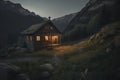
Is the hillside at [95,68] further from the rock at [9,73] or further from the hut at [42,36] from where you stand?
the hut at [42,36]

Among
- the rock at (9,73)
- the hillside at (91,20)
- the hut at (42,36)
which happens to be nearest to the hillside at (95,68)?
the rock at (9,73)

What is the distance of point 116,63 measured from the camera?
17703 millimetres

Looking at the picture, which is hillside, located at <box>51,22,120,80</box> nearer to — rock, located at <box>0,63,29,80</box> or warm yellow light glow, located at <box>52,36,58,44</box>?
rock, located at <box>0,63,29,80</box>

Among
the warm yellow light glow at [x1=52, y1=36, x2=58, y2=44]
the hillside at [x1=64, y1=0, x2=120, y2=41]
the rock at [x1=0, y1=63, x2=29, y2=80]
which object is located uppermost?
the hillside at [x1=64, y1=0, x2=120, y2=41]

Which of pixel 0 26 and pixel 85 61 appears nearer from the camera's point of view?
pixel 85 61

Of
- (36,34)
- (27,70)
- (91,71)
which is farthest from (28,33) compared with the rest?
(91,71)

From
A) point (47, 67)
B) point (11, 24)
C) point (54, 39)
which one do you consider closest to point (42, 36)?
point (54, 39)

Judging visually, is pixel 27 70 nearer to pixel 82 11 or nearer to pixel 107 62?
pixel 107 62

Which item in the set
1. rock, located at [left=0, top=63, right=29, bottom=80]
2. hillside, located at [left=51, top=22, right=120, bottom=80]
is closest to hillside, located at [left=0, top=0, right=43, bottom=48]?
rock, located at [left=0, top=63, right=29, bottom=80]

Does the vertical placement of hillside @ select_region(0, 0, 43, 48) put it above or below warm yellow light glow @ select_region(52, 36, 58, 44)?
above

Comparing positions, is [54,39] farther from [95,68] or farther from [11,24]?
[11,24]

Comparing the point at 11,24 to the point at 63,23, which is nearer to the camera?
the point at 11,24

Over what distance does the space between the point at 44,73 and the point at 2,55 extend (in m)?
13.6

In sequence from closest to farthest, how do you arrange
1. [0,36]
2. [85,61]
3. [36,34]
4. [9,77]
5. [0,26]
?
[9,77] → [85,61] → [36,34] → [0,36] → [0,26]
